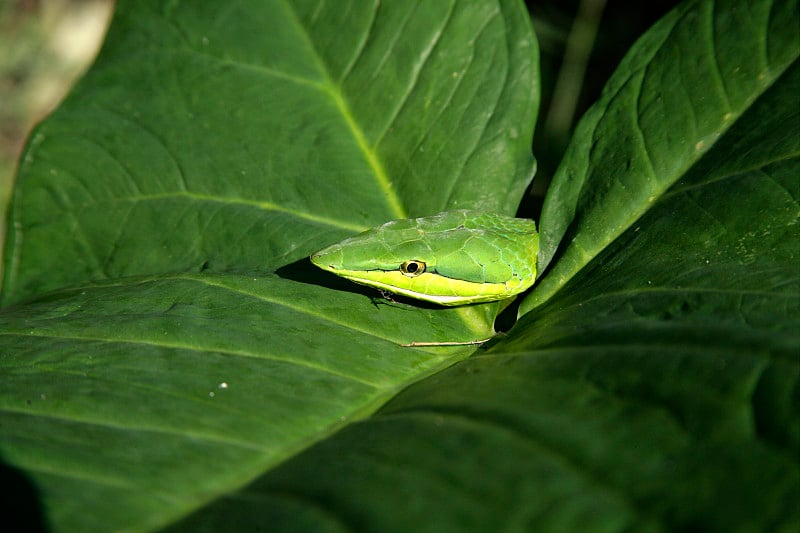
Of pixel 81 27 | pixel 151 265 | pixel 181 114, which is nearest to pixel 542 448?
pixel 151 265

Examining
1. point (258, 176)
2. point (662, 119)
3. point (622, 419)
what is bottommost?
point (258, 176)

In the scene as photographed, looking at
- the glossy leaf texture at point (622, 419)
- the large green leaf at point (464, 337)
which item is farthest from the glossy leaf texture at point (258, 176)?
the glossy leaf texture at point (622, 419)

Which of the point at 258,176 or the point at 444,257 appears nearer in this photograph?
the point at 444,257

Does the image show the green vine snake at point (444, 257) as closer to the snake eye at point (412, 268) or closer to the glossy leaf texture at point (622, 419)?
the snake eye at point (412, 268)

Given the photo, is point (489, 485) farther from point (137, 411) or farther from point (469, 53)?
point (469, 53)

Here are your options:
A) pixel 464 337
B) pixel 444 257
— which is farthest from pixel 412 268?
pixel 464 337

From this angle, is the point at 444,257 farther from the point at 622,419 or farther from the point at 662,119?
the point at 622,419
